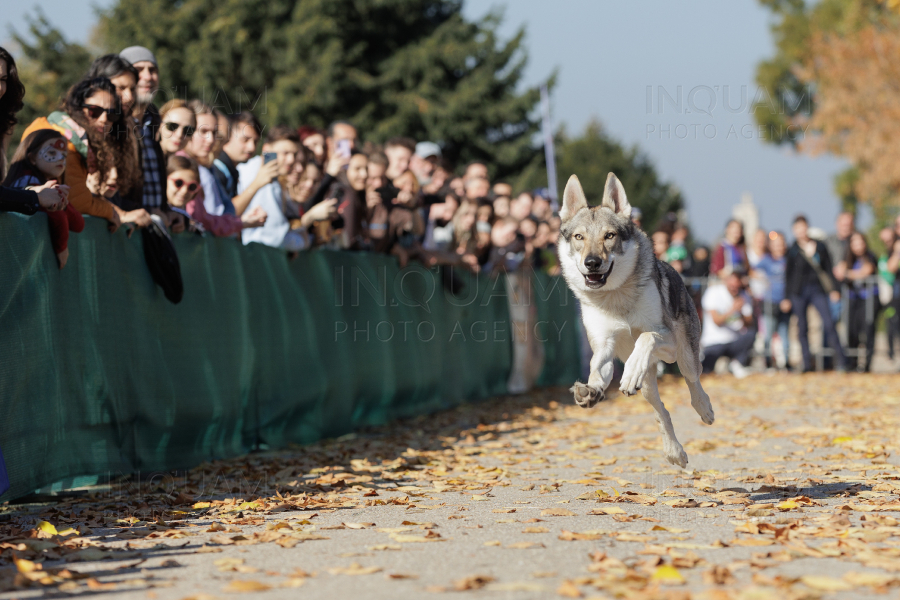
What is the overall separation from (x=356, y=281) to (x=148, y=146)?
152 inches

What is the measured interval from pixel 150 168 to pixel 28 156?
4.88ft

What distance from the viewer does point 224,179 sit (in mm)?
9969

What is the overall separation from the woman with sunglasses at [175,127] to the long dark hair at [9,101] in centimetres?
214

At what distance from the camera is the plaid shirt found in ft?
27.6

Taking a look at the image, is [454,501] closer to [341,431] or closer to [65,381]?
[65,381]

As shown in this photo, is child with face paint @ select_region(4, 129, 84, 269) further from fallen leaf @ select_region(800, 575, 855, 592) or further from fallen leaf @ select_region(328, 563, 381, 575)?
fallen leaf @ select_region(800, 575, 855, 592)

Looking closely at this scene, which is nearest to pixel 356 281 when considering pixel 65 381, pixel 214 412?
pixel 214 412

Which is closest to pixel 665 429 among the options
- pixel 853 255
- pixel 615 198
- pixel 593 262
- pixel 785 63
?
pixel 593 262

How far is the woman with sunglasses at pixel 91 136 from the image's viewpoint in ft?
24.6

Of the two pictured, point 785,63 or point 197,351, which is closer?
point 197,351

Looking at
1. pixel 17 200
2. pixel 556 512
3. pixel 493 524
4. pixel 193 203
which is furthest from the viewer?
pixel 193 203

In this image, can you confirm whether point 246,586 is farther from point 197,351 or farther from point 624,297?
point 197,351

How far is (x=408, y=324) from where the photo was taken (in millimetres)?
13352

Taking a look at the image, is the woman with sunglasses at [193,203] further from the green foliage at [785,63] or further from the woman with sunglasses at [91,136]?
the green foliage at [785,63]
